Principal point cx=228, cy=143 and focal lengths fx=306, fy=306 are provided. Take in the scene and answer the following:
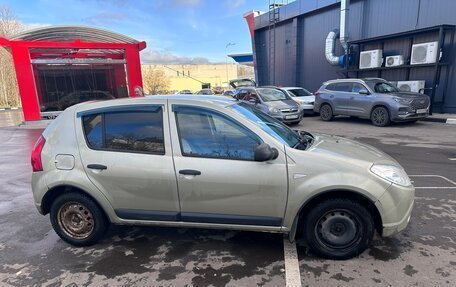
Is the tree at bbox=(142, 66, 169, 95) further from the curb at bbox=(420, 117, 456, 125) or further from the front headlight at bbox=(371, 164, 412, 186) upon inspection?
the front headlight at bbox=(371, 164, 412, 186)

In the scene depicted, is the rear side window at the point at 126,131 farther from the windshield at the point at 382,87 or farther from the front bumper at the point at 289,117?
the windshield at the point at 382,87

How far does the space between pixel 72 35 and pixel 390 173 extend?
16.2m

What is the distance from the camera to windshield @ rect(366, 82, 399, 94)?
37.9ft

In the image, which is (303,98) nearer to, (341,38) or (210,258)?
(341,38)

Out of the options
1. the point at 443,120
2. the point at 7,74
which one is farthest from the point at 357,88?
the point at 7,74

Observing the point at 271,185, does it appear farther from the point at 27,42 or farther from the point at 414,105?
the point at 27,42

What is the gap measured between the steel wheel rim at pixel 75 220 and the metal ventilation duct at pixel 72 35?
13.8 meters

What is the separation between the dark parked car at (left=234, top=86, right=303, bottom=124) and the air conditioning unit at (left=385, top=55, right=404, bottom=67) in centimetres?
584

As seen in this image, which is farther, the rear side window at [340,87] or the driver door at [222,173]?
the rear side window at [340,87]

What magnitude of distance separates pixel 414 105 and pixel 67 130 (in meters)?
11.1

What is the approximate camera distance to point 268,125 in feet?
11.1

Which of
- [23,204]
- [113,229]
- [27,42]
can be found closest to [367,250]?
[113,229]

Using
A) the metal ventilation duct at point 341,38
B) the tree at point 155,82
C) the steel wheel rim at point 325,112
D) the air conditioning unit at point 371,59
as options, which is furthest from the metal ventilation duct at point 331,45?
the tree at point 155,82

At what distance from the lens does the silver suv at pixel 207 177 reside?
2.90 m
